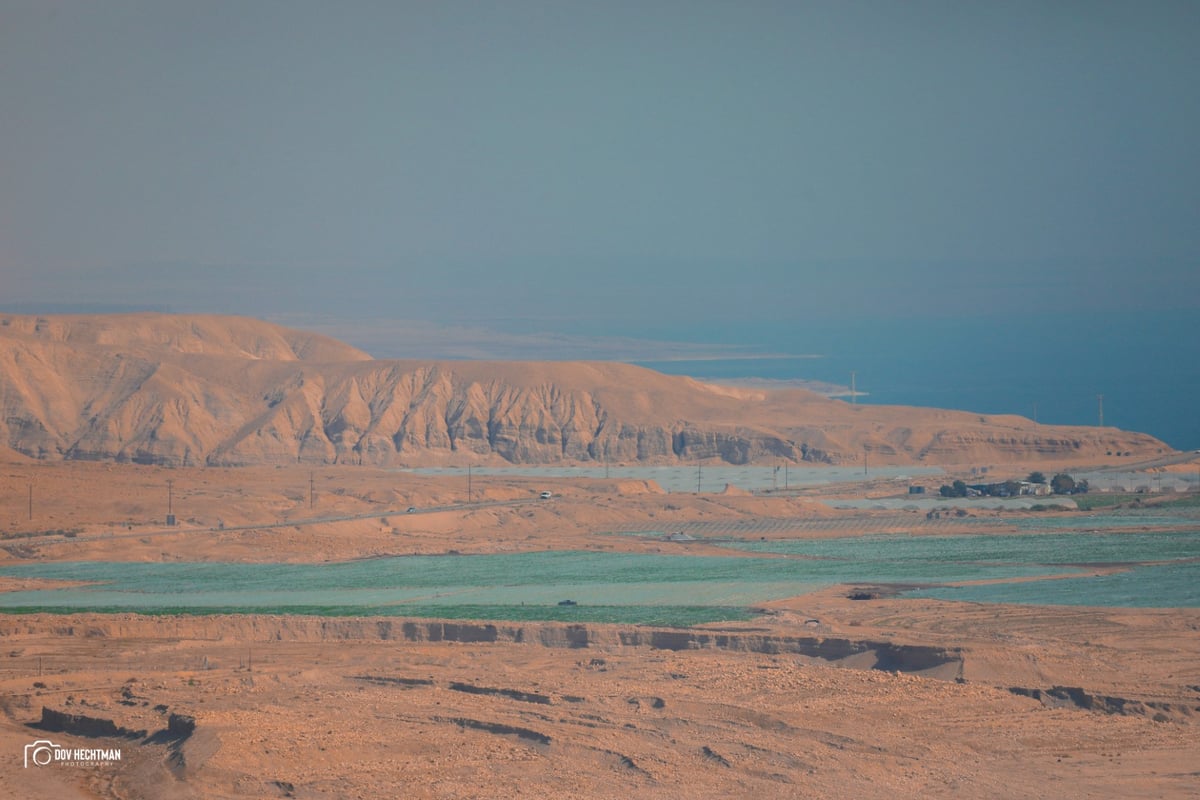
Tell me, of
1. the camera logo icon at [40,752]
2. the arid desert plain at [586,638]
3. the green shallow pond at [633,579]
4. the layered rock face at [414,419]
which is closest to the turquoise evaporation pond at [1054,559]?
the green shallow pond at [633,579]

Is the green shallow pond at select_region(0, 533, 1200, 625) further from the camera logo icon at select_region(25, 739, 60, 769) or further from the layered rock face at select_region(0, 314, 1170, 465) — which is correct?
the layered rock face at select_region(0, 314, 1170, 465)

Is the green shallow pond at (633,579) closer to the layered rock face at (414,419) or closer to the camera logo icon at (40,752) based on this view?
the camera logo icon at (40,752)

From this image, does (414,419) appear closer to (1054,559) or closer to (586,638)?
(1054,559)

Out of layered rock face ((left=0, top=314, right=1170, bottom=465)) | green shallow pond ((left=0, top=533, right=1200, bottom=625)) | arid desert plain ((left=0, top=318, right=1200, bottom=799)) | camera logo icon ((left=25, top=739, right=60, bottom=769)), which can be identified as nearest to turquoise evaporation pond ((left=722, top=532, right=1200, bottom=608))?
green shallow pond ((left=0, top=533, right=1200, bottom=625))

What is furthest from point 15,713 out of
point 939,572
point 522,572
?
point 939,572

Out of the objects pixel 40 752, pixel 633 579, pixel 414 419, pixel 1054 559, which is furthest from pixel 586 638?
pixel 414 419

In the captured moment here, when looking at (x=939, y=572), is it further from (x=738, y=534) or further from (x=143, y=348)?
(x=143, y=348)
